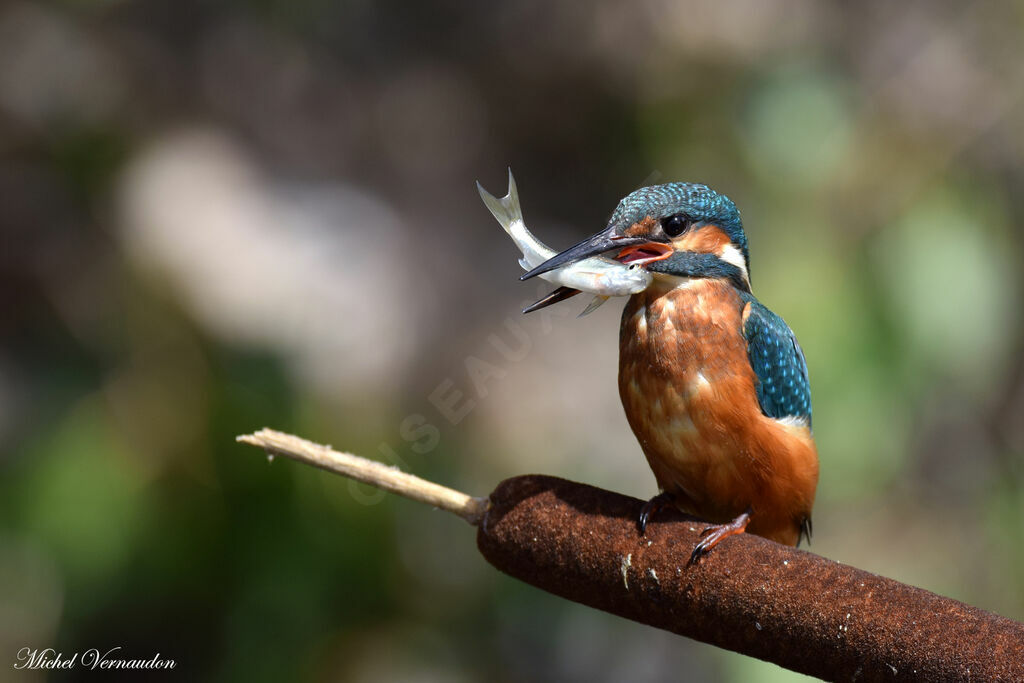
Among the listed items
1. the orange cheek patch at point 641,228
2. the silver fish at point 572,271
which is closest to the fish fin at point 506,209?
the silver fish at point 572,271

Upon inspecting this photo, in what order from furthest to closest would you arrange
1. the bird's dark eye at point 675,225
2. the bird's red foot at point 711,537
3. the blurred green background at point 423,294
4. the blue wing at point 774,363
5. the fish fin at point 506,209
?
the blurred green background at point 423,294
the blue wing at point 774,363
the bird's dark eye at point 675,225
the fish fin at point 506,209
the bird's red foot at point 711,537

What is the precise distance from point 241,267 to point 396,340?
0.86 meters

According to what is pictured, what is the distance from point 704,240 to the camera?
81.7 inches

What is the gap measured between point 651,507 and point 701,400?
0.27 meters

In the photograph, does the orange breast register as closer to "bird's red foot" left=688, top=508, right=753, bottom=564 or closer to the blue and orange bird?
the blue and orange bird

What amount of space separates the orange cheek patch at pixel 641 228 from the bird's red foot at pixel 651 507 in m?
0.49

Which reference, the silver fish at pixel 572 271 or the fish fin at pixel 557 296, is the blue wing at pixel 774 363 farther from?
the fish fin at pixel 557 296

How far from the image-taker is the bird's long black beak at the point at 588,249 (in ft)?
5.89

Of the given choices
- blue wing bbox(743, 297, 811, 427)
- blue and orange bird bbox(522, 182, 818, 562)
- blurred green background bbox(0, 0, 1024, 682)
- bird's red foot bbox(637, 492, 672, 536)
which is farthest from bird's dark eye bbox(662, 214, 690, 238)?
blurred green background bbox(0, 0, 1024, 682)

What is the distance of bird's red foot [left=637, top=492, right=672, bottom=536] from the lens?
5.58ft

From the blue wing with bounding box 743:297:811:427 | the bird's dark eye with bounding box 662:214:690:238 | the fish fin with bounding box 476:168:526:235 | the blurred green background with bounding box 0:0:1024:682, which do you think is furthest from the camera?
the blurred green background with bounding box 0:0:1024:682

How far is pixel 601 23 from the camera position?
18.1 ft

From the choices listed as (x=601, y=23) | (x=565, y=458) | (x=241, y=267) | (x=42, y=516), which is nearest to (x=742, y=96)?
(x=601, y=23)

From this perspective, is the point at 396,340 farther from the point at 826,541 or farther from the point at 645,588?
the point at 645,588
